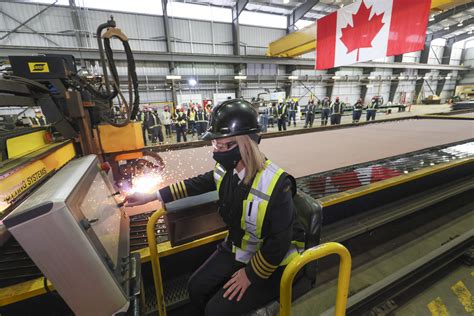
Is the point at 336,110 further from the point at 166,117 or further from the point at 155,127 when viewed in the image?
the point at 155,127

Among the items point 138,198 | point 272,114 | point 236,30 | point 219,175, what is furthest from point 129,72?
point 236,30

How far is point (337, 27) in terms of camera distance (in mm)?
5695

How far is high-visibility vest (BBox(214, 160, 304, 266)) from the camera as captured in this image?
3.80 ft

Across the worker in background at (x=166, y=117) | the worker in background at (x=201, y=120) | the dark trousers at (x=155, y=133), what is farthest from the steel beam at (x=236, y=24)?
the dark trousers at (x=155, y=133)

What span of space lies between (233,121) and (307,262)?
2.65 feet

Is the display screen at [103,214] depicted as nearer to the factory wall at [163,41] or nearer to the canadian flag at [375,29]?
the canadian flag at [375,29]

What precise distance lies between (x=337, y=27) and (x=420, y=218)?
5.14m

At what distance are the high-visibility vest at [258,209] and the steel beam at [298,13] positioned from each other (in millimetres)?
14979

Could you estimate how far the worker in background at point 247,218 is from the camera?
115 centimetres

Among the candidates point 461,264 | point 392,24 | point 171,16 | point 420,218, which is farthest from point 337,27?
point 171,16

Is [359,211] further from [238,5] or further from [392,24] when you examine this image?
[238,5]

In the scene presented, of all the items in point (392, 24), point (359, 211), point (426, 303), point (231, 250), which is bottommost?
point (426, 303)

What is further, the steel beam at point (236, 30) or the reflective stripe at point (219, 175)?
the steel beam at point (236, 30)

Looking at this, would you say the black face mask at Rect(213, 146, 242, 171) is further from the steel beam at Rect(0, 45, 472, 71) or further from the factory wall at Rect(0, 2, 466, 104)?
the steel beam at Rect(0, 45, 472, 71)
